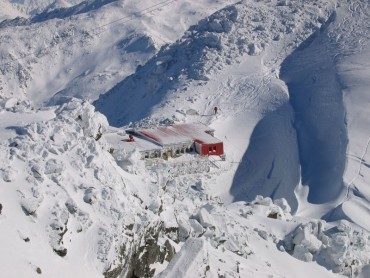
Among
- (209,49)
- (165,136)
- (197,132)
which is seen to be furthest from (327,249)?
(209,49)

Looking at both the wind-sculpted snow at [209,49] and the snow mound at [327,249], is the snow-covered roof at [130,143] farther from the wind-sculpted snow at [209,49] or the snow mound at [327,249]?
the snow mound at [327,249]

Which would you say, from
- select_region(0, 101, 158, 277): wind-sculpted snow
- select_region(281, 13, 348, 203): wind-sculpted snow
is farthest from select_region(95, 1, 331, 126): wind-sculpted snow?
select_region(0, 101, 158, 277): wind-sculpted snow

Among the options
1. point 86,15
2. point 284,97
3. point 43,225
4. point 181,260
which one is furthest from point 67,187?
point 86,15

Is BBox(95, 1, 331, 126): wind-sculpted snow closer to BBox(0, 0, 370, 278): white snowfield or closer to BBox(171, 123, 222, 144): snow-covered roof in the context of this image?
BBox(0, 0, 370, 278): white snowfield

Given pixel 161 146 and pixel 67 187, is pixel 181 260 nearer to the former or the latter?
pixel 67 187

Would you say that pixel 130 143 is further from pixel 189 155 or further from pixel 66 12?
pixel 66 12

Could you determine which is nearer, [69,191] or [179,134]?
[69,191]
